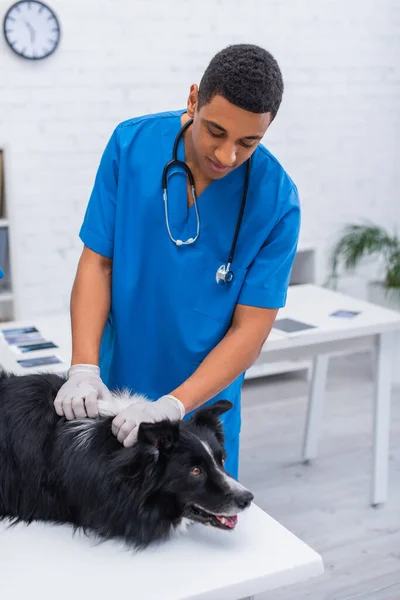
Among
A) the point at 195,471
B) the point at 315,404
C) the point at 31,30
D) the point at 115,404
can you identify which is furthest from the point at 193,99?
the point at 31,30

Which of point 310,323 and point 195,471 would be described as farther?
point 310,323

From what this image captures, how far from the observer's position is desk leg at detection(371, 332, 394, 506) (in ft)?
10.0

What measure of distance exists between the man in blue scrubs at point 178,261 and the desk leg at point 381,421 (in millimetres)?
1487

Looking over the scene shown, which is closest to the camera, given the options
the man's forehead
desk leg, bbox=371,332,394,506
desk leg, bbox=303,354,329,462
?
the man's forehead

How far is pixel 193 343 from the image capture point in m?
1.66

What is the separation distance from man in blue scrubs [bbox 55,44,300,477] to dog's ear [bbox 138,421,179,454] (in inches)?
11.7

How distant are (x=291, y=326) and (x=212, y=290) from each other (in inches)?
52.8

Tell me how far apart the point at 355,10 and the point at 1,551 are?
4.27 meters

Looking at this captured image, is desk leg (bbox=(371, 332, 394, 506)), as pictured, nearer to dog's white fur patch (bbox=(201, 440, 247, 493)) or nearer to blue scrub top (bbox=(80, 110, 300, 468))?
blue scrub top (bbox=(80, 110, 300, 468))

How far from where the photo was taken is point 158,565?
1.16m

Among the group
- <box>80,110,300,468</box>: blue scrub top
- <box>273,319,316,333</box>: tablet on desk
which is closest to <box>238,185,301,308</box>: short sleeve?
<box>80,110,300,468</box>: blue scrub top

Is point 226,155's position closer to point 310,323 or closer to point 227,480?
point 227,480

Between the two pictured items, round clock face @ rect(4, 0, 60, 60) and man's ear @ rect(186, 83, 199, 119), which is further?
round clock face @ rect(4, 0, 60, 60)

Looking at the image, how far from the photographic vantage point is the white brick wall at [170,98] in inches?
154
